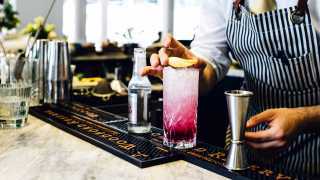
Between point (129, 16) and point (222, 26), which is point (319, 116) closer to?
point (222, 26)

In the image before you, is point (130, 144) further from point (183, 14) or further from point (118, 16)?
point (183, 14)

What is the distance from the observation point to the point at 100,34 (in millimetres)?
6555

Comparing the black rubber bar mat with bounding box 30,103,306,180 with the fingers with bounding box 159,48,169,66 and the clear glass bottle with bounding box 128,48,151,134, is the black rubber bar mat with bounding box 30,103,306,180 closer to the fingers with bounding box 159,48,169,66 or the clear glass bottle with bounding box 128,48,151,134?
the clear glass bottle with bounding box 128,48,151,134

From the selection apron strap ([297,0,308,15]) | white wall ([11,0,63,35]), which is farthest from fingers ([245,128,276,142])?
white wall ([11,0,63,35])

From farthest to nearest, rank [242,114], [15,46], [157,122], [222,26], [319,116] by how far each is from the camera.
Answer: [15,46] → [157,122] → [222,26] → [319,116] → [242,114]

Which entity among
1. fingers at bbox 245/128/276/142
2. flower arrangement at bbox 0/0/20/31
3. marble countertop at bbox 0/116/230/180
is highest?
flower arrangement at bbox 0/0/20/31

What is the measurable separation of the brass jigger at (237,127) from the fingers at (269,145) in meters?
0.19

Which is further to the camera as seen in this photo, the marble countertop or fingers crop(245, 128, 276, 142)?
fingers crop(245, 128, 276, 142)

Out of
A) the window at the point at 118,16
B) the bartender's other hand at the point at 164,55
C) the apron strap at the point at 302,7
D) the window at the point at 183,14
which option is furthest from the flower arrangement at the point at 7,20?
the apron strap at the point at 302,7

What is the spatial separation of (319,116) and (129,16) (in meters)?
5.50

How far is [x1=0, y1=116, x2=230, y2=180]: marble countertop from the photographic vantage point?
94 cm

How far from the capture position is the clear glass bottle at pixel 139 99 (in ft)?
4.15

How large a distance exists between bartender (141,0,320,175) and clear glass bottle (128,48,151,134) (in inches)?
1.5

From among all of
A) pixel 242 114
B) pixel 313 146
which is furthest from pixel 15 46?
pixel 242 114
